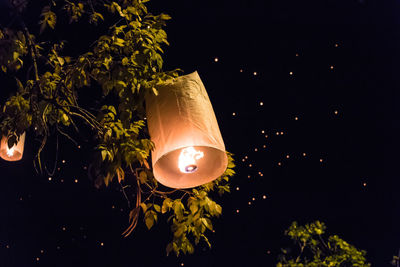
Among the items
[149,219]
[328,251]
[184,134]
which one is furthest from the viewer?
[328,251]

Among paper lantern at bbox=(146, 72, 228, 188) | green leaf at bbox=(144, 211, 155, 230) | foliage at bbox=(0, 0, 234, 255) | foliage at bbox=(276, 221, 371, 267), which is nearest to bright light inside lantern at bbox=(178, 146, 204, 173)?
paper lantern at bbox=(146, 72, 228, 188)

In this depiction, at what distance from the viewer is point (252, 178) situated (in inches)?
198

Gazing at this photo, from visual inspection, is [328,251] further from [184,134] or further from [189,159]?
[184,134]

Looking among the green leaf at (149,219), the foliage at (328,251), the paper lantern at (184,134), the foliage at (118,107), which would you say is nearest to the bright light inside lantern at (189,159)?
the paper lantern at (184,134)

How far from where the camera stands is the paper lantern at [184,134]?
1538mm

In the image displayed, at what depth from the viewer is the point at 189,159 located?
1.66 m

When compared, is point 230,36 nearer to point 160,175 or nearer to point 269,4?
point 269,4

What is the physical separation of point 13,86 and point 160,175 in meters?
3.33

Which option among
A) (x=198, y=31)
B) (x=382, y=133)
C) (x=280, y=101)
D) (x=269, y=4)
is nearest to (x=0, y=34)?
(x=198, y=31)

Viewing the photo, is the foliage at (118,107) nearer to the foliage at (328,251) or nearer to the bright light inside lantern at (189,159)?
the bright light inside lantern at (189,159)

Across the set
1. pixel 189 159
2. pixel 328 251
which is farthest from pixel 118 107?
pixel 328 251

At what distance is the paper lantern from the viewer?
154cm

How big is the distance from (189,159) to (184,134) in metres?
0.17

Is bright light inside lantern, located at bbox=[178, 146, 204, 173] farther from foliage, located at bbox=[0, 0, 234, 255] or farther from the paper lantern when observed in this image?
foliage, located at bbox=[0, 0, 234, 255]
